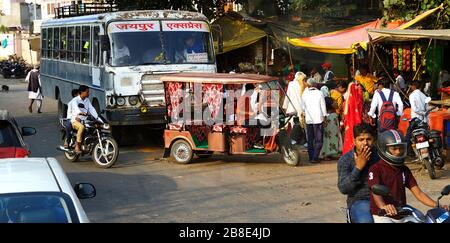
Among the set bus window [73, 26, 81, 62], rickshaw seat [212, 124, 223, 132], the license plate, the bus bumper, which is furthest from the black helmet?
bus window [73, 26, 81, 62]

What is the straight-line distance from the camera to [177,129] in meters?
13.7

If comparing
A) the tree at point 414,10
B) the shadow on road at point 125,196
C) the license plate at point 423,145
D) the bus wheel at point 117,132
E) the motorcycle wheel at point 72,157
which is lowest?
the shadow on road at point 125,196

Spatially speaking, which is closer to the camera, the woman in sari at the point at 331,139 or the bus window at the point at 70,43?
the woman in sari at the point at 331,139

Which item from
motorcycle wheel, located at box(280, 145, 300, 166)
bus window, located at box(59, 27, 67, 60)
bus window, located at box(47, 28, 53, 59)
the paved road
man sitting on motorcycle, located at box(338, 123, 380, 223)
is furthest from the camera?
bus window, located at box(47, 28, 53, 59)

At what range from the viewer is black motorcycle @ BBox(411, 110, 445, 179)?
38.5 ft

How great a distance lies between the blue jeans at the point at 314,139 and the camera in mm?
13672

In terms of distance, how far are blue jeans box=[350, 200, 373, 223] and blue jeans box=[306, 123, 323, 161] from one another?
24.9ft

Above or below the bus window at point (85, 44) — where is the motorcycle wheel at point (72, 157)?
below

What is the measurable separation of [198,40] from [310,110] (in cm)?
367

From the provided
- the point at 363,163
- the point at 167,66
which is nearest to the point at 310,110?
the point at 167,66

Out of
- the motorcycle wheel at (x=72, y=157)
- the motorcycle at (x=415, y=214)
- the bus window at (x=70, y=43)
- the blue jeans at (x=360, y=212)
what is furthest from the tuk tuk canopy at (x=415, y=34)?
the motorcycle at (x=415, y=214)

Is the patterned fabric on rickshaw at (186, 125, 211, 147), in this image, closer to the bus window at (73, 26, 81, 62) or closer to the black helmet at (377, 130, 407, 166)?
the bus window at (73, 26, 81, 62)

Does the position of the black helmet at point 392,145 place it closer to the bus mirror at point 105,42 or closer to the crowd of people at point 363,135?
the crowd of people at point 363,135
